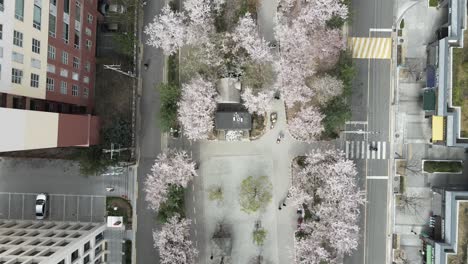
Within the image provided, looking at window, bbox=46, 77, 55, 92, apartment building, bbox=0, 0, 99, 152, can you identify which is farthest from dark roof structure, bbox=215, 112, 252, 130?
window, bbox=46, 77, 55, 92

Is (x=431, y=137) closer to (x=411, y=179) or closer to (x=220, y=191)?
(x=411, y=179)

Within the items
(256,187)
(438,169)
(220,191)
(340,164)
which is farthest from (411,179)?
(220,191)

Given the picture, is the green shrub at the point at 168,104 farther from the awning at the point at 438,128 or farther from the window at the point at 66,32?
the awning at the point at 438,128

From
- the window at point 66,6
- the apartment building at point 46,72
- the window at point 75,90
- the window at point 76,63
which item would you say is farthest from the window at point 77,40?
the window at point 75,90

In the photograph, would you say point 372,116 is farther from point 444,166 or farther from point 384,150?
point 444,166

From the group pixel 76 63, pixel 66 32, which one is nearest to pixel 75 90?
pixel 76 63

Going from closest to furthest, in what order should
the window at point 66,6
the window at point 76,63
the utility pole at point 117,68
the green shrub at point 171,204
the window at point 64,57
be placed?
the window at point 66,6
the window at point 64,57
the window at point 76,63
the green shrub at point 171,204
the utility pole at point 117,68
